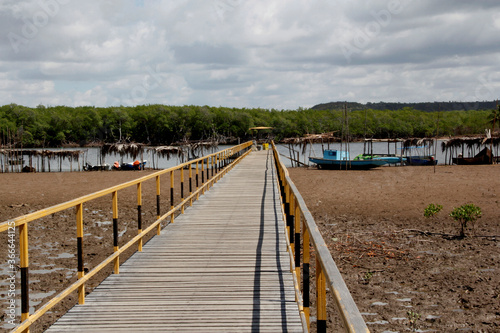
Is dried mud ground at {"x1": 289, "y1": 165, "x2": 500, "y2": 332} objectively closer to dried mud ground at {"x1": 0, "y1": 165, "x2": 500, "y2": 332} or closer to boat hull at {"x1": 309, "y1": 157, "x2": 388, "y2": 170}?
dried mud ground at {"x1": 0, "y1": 165, "x2": 500, "y2": 332}

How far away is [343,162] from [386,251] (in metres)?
27.1

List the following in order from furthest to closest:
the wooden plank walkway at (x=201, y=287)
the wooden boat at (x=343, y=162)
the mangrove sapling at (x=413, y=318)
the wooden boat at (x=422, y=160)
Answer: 1. the wooden boat at (x=422, y=160)
2. the wooden boat at (x=343, y=162)
3. the mangrove sapling at (x=413, y=318)
4. the wooden plank walkway at (x=201, y=287)

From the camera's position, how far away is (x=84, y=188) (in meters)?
25.7

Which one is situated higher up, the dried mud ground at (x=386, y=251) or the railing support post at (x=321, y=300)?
the railing support post at (x=321, y=300)

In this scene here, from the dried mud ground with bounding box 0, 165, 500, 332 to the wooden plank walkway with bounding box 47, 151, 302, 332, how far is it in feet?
7.24

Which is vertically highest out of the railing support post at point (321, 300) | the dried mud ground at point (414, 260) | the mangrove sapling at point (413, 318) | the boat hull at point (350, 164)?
the railing support post at point (321, 300)

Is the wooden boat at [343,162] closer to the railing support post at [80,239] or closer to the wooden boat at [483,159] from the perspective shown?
the wooden boat at [483,159]

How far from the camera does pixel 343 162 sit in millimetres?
38125

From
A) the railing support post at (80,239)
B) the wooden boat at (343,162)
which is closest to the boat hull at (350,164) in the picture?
the wooden boat at (343,162)

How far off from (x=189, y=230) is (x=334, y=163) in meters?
31.5

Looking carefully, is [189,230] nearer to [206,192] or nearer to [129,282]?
[129,282]

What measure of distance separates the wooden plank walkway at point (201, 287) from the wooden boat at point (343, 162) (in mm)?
29723

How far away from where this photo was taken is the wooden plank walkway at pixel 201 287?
4.20 metres

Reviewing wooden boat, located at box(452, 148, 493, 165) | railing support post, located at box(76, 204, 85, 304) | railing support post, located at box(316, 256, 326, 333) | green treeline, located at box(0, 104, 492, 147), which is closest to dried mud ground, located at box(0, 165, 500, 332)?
railing support post, located at box(76, 204, 85, 304)
